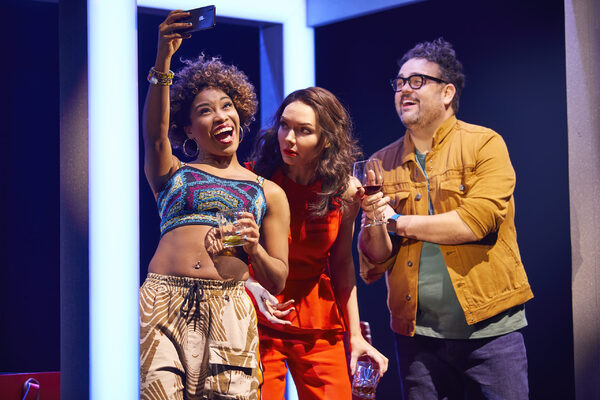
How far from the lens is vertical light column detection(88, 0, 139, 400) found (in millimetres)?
1900

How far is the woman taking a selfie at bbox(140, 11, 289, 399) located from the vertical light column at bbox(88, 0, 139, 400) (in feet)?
0.64

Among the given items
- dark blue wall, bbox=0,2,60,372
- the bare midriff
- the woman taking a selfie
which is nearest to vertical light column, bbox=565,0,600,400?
the woman taking a selfie

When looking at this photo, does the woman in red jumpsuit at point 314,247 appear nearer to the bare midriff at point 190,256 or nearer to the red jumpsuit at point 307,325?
the red jumpsuit at point 307,325

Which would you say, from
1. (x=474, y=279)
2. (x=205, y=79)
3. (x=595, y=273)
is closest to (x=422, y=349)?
(x=474, y=279)

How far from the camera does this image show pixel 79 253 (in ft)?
6.24

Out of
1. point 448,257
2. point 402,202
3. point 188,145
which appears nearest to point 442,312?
point 448,257

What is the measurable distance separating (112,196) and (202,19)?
0.64m

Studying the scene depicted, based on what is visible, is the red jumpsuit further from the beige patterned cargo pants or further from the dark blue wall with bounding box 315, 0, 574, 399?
the dark blue wall with bounding box 315, 0, 574, 399

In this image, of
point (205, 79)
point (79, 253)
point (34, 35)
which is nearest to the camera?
point (79, 253)

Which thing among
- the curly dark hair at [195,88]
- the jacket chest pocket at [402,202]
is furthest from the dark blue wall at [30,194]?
the jacket chest pocket at [402,202]

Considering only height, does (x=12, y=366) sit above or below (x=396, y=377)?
above

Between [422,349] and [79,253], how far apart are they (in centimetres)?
157

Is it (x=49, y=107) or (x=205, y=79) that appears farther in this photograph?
(x=49, y=107)

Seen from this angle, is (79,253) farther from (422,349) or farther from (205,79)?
(422,349)
